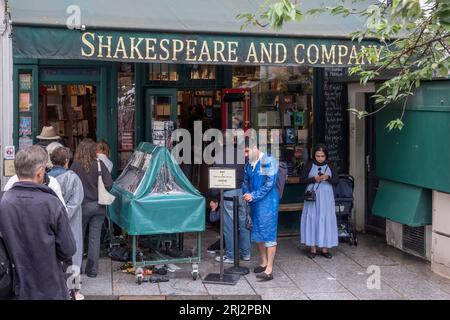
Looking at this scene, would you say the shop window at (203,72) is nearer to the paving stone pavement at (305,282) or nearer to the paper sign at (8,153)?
the paving stone pavement at (305,282)

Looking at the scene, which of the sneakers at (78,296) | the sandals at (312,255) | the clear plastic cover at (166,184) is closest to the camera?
the sneakers at (78,296)

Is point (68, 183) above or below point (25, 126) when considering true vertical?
below

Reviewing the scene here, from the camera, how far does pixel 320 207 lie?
29.6 ft

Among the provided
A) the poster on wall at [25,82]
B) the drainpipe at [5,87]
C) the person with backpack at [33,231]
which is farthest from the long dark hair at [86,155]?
the person with backpack at [33,231]

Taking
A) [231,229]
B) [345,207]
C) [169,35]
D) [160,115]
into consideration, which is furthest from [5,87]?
[345,207]

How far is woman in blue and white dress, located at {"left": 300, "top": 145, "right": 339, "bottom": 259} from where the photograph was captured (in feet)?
29.5

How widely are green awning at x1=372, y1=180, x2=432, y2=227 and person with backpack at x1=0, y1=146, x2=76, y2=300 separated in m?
5.45

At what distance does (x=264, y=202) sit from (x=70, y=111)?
3.98 meters

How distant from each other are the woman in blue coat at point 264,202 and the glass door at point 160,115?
2.68 m

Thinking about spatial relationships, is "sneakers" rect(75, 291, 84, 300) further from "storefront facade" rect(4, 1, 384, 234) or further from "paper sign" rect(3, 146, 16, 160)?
"storefront facade" rect(4, 1, 384, 234)

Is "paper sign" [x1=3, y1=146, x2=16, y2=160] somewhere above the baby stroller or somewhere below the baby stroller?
above

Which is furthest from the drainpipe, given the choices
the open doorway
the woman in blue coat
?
the woman in blue coat

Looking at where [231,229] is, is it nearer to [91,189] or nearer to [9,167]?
[91,189]

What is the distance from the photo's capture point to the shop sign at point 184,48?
7480 millimetres
